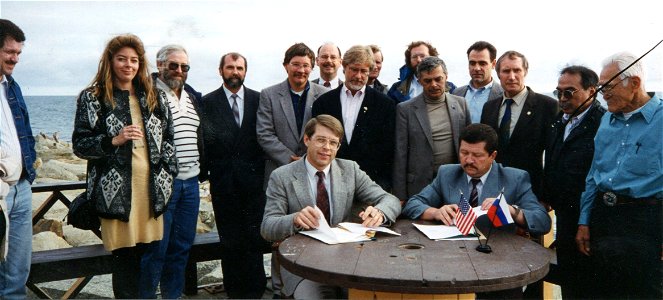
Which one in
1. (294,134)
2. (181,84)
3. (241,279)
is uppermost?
(181,84)

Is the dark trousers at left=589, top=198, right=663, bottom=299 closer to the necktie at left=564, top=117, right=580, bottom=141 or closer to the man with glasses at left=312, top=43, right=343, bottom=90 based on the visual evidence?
the necktie at left=564, top=117, right=580, bottom=141

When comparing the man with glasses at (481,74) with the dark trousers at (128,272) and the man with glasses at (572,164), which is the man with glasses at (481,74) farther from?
the dark trousers at (128,272)

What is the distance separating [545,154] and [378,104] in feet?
4.06

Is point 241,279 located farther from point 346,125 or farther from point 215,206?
point 346,125

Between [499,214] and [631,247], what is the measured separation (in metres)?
0.70

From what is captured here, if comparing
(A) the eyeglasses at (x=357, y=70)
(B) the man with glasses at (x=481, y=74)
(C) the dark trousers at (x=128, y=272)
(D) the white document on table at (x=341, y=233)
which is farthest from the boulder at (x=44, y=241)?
(B) the man with glasses at (x=481, y=74)

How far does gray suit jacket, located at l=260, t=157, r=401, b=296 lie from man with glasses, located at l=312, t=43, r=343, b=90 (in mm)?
1765

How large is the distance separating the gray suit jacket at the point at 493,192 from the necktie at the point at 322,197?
0.51 metres

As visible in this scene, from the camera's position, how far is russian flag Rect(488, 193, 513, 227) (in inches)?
116

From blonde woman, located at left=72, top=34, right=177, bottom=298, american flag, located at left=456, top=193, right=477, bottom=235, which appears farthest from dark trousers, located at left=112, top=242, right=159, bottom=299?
american flag, located at left=456, top=193, right=477, bottom=235

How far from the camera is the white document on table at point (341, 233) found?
2873mm

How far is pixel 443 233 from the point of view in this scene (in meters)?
3.03

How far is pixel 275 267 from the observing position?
4543mm

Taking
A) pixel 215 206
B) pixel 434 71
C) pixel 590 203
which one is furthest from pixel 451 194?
pixel 215 206
